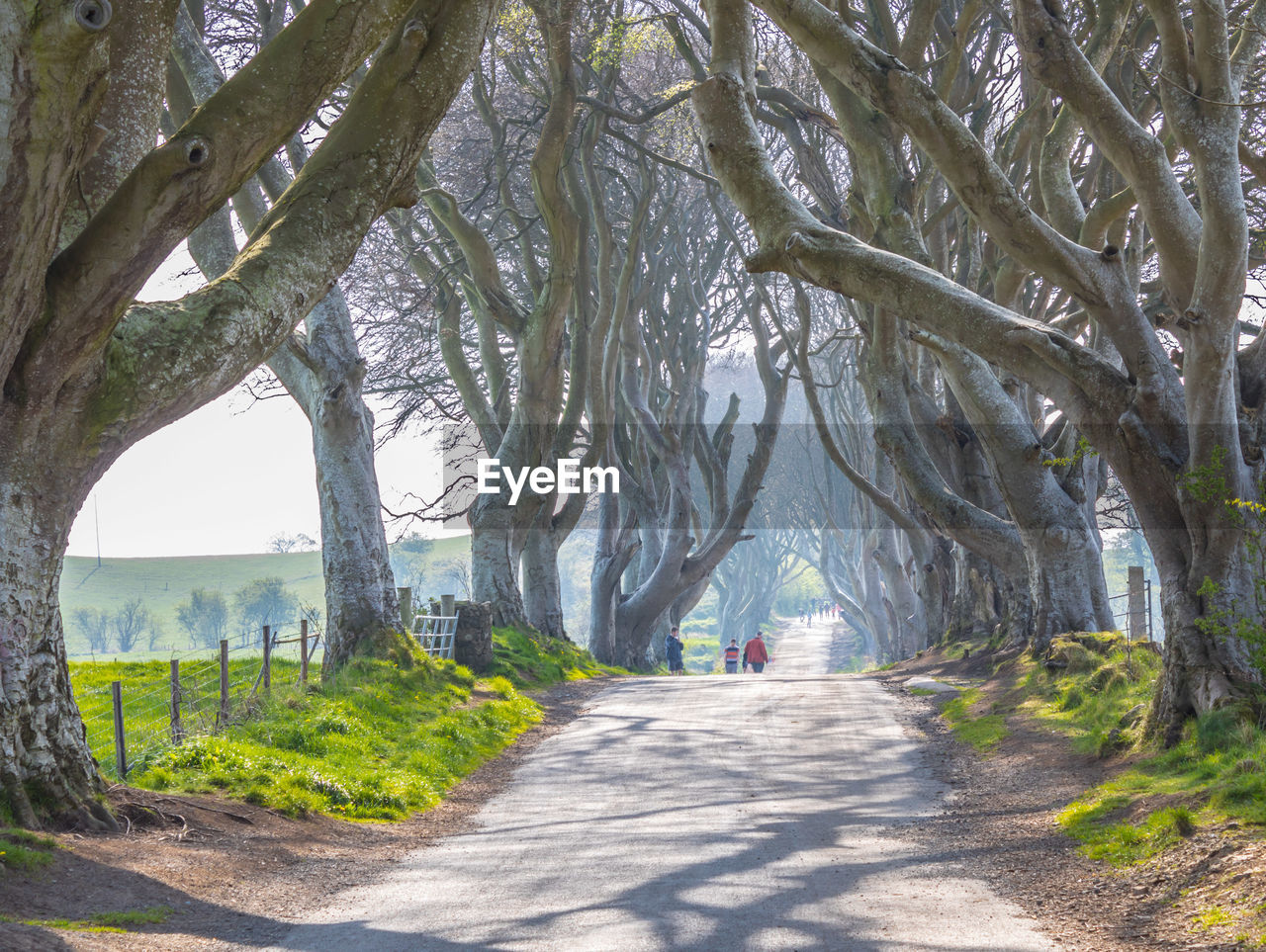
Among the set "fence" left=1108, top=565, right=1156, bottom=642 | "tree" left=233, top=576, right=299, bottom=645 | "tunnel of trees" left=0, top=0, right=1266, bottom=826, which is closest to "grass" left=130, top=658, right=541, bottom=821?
"tunnel of trees" left=0, top=0, right=1266, bottom=826

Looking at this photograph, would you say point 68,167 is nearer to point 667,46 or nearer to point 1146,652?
point 1146,652

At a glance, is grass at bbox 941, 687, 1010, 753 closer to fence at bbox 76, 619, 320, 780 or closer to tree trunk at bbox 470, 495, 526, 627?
fence at bbox 76, 619, 320, 780

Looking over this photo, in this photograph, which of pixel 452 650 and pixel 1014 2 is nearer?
pixel 1014 2

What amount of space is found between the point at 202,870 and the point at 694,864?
2659mm

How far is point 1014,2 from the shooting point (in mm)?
7805

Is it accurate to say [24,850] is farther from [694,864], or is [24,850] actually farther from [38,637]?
[694,864]

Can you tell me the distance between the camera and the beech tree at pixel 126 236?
4.82 meters

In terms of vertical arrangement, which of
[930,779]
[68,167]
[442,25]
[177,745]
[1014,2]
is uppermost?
[1014,2]

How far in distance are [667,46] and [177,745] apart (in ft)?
42.9

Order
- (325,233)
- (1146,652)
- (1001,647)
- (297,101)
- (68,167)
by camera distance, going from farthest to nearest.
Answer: (1001,647) → (1146,652) → (325,233) → (297,101) → (68,167)

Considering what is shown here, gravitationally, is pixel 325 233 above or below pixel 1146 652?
above

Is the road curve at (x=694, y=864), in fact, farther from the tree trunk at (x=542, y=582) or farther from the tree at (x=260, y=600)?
the tree at (x=260, y=600)

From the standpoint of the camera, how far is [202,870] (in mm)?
5852

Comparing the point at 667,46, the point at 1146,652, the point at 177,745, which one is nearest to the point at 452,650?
the point at 177,745
